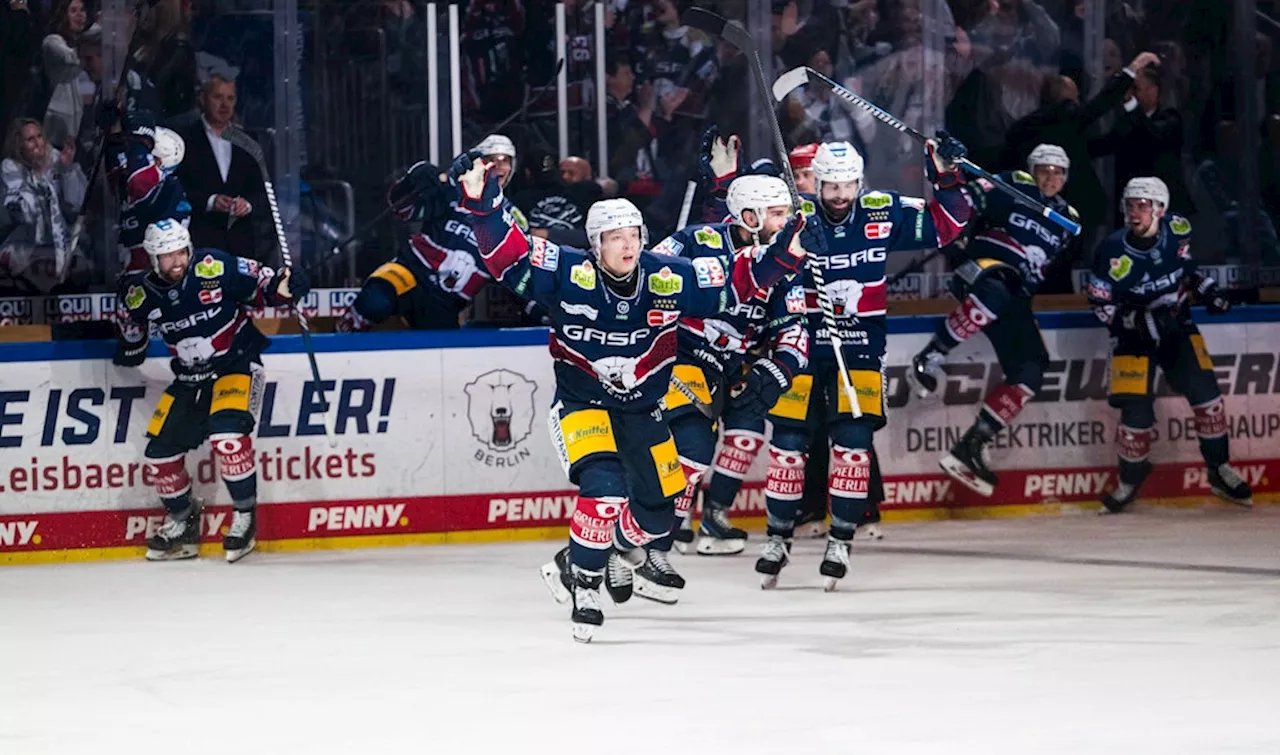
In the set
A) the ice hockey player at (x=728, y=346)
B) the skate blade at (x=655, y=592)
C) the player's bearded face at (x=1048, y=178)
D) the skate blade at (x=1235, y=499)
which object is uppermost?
the player's bearded face at (x=1048, y=178)

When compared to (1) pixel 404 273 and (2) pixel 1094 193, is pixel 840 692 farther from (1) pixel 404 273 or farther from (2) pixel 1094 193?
(2) pixel 1094 193

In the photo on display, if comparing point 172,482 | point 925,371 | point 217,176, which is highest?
point 217,176

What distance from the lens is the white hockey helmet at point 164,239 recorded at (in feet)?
32.1

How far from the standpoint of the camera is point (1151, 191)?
11.1 meters

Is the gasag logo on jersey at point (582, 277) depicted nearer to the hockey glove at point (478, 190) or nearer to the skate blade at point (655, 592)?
the hockey glove at point (478, 190)

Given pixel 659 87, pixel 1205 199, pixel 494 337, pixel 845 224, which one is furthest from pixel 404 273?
pixel 1205 199

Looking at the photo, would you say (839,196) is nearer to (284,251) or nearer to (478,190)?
(478,190)

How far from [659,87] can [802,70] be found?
7.11 ft

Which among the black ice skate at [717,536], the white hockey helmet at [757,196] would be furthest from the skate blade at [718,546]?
the white hockey helmet at [757,196]

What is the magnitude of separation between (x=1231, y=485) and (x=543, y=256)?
200 inches

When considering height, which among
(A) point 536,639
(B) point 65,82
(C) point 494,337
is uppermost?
(B) point 65,82

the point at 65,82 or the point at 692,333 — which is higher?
the point at 65,82

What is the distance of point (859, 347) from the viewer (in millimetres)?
8914

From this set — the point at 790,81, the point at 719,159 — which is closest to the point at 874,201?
the point at 790,81
